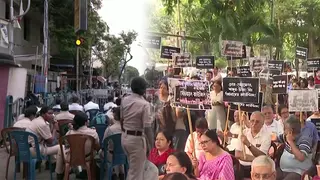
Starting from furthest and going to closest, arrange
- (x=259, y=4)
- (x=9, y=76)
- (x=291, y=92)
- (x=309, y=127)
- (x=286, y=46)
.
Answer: (x=286, y=46), (x=259, y=4), (x=9, y=76), (x=291, y=92), (x=309, y=127)

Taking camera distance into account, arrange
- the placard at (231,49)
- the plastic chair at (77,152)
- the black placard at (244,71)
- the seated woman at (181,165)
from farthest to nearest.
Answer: the placard at (231,49), the black placard at (244,71), the plastic chair at (77,152), the seated woman at (181,165)

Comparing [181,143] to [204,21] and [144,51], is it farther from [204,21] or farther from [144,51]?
[204,21]

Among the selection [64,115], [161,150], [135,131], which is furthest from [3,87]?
[161,150]

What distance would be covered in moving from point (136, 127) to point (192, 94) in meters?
0.80

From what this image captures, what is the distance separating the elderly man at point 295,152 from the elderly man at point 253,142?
1.01ft

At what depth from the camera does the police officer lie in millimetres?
5741

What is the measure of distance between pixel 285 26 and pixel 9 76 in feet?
66.9

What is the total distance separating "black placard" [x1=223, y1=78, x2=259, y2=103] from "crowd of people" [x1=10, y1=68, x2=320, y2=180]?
0.83ft

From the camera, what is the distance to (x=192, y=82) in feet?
18.6

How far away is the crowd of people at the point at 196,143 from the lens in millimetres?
4113

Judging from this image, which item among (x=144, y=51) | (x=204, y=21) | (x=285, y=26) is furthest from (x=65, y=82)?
(x=144, y=51)

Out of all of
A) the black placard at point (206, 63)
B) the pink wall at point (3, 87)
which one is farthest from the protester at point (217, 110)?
the pink wall at point (3, 87)

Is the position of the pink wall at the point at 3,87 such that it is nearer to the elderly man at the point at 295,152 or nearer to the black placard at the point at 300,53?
the elderly man at the point at 295,152

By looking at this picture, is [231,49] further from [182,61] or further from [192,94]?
[192,94]
